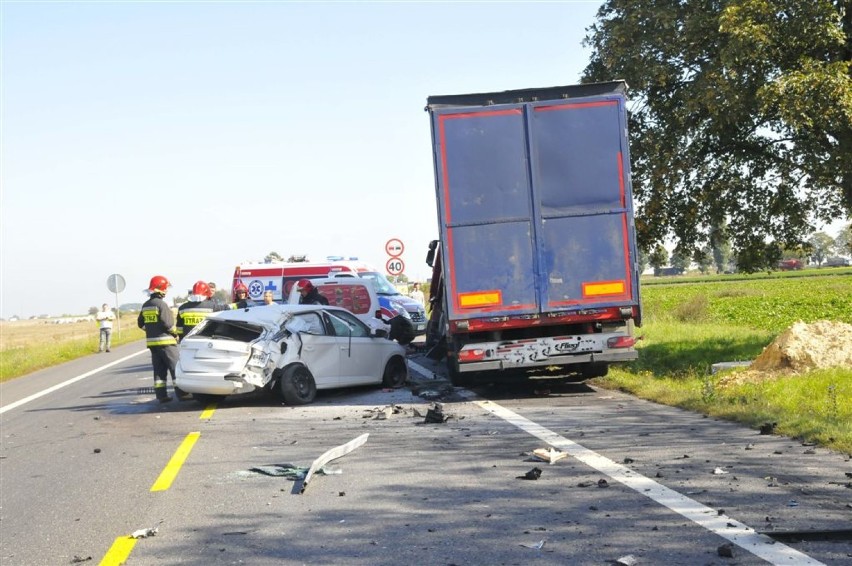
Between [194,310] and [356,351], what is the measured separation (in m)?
2.94

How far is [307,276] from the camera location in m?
23.8

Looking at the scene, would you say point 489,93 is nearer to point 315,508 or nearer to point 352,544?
point 315,508

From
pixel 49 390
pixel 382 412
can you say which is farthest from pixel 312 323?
pixel 49 390

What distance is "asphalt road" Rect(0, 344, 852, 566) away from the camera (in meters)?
5.57

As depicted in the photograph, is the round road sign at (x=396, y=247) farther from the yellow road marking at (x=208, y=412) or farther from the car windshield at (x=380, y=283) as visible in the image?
the yellow road marking at (x=208, y=412)

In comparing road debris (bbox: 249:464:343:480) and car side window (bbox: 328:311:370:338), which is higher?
car side window (bbox: 328:311:370:338)

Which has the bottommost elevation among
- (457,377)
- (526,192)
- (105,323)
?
(457,377)

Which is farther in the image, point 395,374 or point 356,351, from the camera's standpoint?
point 395,374

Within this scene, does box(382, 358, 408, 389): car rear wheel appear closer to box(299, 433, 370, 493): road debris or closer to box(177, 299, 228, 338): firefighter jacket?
box(177, 299, 228, 338): firefighter jacket

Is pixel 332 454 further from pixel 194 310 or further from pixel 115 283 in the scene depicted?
pixel 115 283

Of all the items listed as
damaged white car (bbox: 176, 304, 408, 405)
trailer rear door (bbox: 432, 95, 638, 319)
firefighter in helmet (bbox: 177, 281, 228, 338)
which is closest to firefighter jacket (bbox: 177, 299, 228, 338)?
firefighter in helmet (bbox: 177, 281, 228, 338)

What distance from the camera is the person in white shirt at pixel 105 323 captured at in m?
34.5

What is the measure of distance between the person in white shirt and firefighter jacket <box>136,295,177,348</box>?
66.7 feet

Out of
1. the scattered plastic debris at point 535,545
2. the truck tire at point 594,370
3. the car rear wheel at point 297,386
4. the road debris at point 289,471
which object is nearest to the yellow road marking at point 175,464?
the road debris at point 289,471
